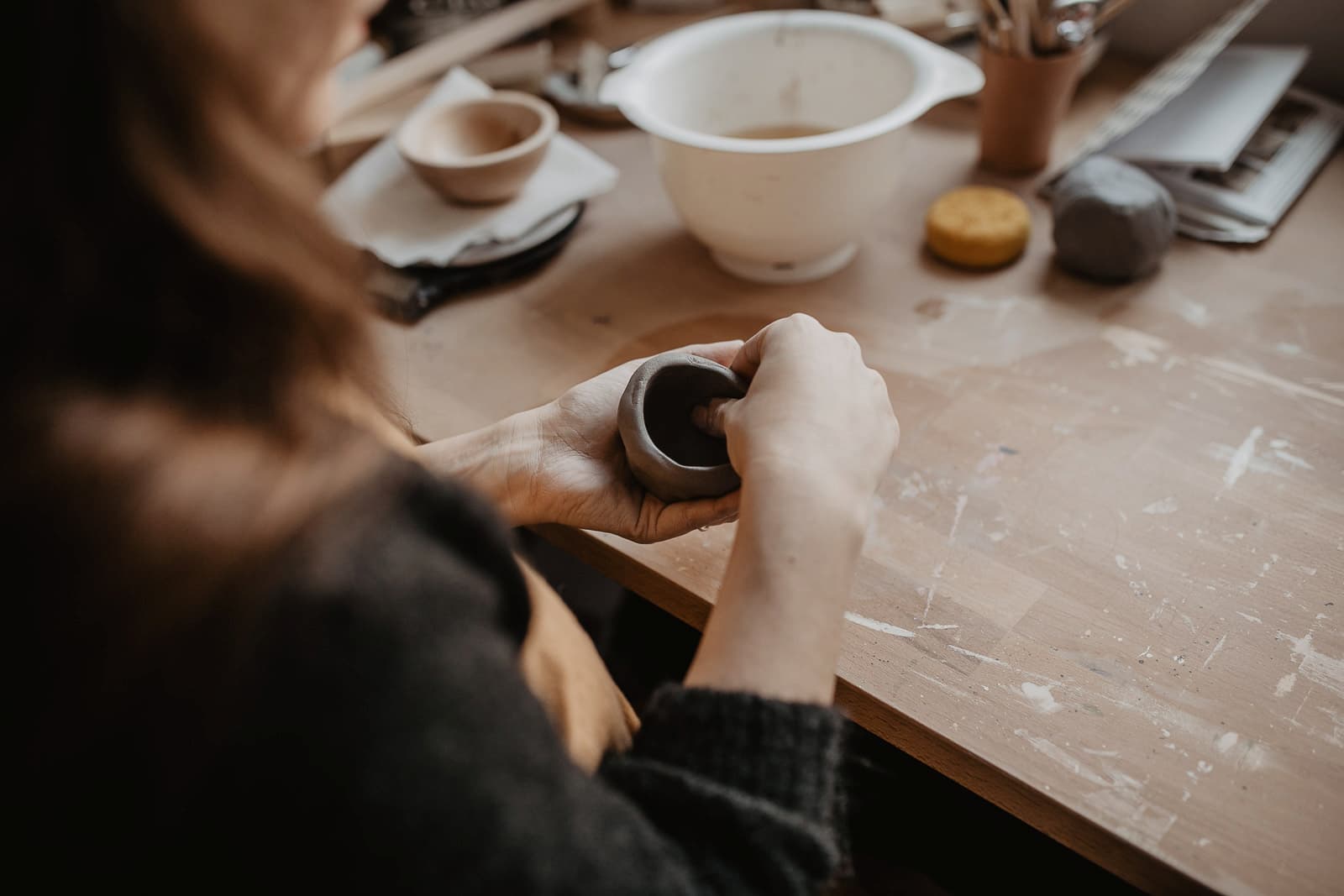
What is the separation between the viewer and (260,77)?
39 centimetres

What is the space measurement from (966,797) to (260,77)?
0.82 meters

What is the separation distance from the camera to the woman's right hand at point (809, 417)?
2.03 feet

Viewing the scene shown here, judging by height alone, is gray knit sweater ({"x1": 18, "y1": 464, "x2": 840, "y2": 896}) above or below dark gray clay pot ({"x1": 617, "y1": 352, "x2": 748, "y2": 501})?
above

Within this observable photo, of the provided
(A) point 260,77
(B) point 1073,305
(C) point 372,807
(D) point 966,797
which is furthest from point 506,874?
(B) point 1073,305

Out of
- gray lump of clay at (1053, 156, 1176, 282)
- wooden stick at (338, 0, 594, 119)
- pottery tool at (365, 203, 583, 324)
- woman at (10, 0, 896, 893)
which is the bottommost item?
pottery tool at (365, 203, 583, 324)

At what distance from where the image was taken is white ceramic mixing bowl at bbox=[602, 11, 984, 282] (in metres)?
0.89

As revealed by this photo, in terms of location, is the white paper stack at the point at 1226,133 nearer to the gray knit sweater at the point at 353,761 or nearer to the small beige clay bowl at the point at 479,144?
the small beige clay bowl at the point at 479,144

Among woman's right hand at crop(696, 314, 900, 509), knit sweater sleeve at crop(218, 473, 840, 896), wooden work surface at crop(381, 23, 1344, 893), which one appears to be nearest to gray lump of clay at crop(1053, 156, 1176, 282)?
wooden work surface at crop(381, 23, 1344, 893)

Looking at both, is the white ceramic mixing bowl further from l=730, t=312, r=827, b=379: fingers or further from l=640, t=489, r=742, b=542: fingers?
l=640, t=489, r=742, b=542: fingers

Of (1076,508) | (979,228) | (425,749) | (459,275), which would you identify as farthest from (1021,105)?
(425,749)

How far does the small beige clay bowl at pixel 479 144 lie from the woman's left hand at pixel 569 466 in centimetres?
36

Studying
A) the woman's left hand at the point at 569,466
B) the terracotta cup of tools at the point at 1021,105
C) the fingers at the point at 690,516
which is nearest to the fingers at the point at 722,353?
the woman's left hand at the point at 569,466

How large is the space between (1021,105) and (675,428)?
63 cm

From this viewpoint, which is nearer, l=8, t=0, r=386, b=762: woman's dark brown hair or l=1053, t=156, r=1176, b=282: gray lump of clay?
l=8, t=0, r=386, b=762: woman's dark brown hair
